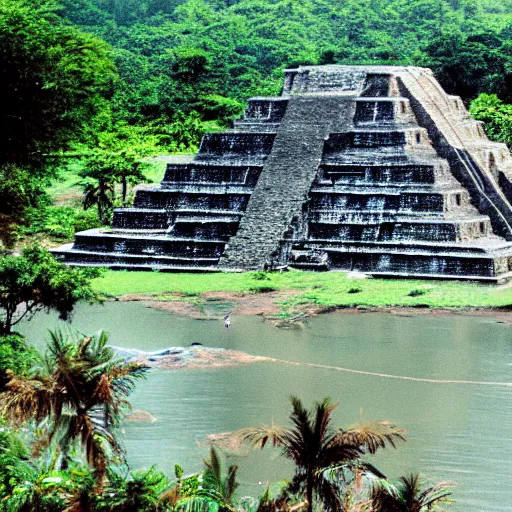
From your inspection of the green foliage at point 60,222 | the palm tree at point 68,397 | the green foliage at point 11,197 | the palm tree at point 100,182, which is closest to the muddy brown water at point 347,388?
the green foliage at point 11,197

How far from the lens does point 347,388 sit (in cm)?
2370

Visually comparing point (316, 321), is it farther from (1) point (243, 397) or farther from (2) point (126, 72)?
(2) point (126, 72)

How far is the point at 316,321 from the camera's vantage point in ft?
98.5

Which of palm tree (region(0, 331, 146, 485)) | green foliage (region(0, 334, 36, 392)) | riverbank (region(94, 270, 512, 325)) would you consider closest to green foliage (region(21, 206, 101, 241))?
riverbank (region(94, 270, 512, 325))

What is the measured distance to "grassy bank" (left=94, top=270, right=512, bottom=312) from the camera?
104 feet

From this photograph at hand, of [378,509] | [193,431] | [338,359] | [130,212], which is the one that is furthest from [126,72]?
[378,509]

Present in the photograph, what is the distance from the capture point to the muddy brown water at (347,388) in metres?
19.4

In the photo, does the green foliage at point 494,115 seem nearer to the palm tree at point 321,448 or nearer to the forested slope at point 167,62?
the forested slope at point 167,62

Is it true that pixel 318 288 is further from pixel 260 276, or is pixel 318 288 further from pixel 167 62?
pixel 167 62

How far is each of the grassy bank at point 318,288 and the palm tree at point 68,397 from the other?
1572 centimetres

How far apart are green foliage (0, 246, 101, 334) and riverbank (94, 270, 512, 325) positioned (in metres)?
5.44

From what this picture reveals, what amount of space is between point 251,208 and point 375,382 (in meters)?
14.4

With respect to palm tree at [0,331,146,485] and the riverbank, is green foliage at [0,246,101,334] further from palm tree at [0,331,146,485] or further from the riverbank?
palm tree at [0,331,146,485]

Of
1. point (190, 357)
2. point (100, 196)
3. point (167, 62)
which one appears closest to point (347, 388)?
point (190, 357)
